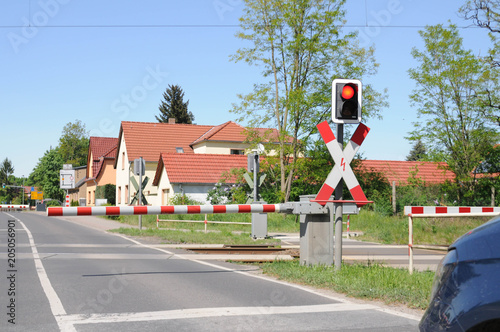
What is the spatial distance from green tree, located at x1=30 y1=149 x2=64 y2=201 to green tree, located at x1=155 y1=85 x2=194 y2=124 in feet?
81.8

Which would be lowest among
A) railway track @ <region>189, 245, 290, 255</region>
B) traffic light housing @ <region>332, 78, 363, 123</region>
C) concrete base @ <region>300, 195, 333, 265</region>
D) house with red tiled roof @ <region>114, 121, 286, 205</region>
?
railway track @ <region>189, 245, 290, 255</region>

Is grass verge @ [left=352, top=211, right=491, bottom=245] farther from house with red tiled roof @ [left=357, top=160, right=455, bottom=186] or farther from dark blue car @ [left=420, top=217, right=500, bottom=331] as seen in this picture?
dark blue car @ [left=420, top=217, right=500, bottom=331]

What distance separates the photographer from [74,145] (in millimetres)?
110625

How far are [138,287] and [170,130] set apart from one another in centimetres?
4641

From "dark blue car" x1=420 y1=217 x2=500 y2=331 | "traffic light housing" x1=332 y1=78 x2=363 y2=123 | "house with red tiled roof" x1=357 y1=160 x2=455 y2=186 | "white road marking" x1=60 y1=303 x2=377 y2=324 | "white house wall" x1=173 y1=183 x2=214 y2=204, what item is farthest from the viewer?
"house with red tiled roof" x1=357 y1=160 x2=455 y2=186

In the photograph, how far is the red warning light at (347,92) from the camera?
861cm

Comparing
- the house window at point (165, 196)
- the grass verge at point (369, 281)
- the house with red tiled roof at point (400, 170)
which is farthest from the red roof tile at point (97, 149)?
the grass verge at point (369, 281)

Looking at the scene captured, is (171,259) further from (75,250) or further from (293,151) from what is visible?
(293,151)

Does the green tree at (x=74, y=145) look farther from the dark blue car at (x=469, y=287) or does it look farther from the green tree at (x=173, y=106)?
the dark blue car at (x=469, y=287)

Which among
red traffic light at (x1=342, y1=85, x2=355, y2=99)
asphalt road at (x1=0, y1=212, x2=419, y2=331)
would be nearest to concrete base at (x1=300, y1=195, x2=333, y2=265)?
asphalt road at (x1=0, y1=212, x2=419, y2=331)

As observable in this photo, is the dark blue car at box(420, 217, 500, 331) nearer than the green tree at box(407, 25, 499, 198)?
Yes

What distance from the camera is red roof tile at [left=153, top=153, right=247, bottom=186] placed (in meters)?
37.3

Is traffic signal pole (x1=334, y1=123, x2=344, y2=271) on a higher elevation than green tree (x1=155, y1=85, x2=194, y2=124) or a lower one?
lower

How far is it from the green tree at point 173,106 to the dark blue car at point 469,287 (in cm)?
9057
